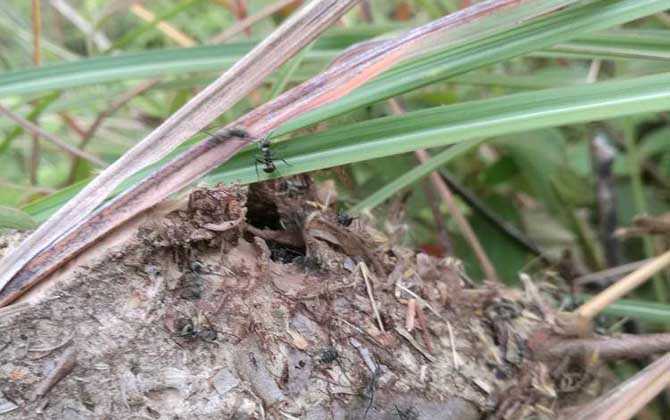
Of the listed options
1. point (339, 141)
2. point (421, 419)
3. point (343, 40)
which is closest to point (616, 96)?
point (339, 141)

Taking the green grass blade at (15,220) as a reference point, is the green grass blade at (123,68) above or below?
above

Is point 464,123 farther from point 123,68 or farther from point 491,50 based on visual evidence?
point 123,68

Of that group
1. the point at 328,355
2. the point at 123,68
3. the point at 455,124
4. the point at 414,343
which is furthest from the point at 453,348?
the point at 123,68

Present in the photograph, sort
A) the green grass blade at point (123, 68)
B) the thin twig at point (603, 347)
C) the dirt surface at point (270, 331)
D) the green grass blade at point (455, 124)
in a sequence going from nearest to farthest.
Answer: the dirt surface at point (270, 331), the green grass blade at point (455, 124), the thin twig at point (603, 347), the green grass blade at point (123, 68)

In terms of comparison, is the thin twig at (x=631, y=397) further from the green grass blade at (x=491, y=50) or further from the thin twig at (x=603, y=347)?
the green grass blade at (x=491, y=50)

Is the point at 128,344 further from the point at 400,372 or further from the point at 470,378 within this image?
the point at 470,378

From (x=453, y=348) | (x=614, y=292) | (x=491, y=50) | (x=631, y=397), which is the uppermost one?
(x=491, y=50)

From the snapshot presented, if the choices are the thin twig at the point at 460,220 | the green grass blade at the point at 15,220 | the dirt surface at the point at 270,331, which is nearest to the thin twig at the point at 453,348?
the dirt surface at the point at 270,331
